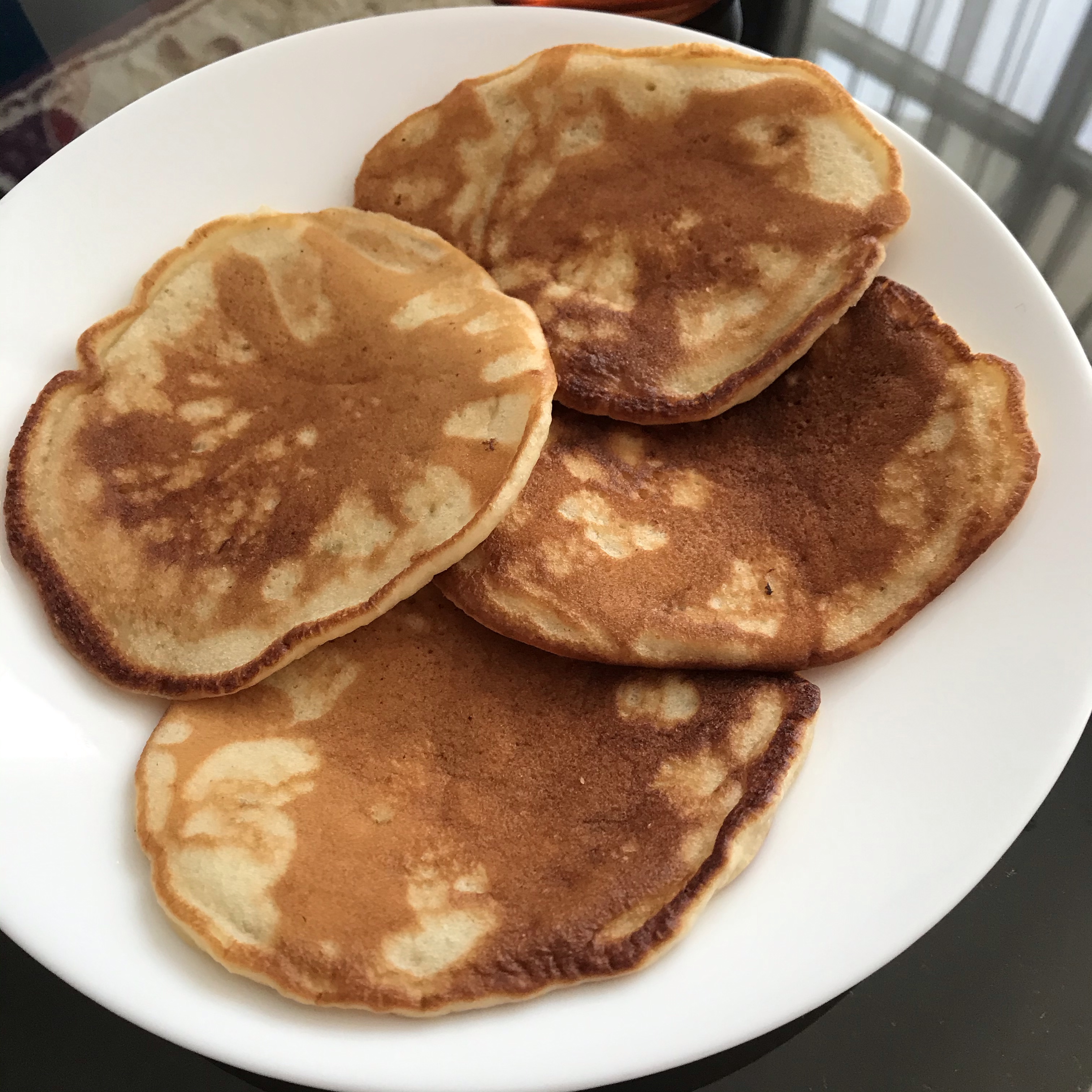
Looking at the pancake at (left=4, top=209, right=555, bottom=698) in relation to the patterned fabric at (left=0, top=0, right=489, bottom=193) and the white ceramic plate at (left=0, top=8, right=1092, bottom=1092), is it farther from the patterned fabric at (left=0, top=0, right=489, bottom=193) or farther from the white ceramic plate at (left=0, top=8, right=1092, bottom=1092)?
the patterned fabric at (left=0, top=0, right=489, bottom=193)

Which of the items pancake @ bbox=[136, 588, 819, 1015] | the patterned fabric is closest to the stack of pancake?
pancake @ bbox=[136, 588, 819, 1015]

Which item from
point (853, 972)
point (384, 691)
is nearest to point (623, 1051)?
point (853, 972)

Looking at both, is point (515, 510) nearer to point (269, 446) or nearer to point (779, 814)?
point (269, 446)

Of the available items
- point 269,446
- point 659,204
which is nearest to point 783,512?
point 659,204

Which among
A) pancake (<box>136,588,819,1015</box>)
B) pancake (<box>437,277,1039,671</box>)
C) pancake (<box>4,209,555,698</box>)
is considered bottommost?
pancake (<box>136,588,819,1015</box>)

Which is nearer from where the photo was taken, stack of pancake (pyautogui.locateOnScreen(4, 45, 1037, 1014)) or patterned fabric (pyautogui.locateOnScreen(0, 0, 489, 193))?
stack of pancake (pyautogui.locateOnScreen(4, 45, 1037, 1014))

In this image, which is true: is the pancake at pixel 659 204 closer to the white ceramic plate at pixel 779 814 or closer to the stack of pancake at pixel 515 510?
the stack of pancake at pixel 515 510

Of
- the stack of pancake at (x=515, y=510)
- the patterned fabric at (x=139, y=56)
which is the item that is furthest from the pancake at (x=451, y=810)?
the patterned fabric at (x=139, y=56)
